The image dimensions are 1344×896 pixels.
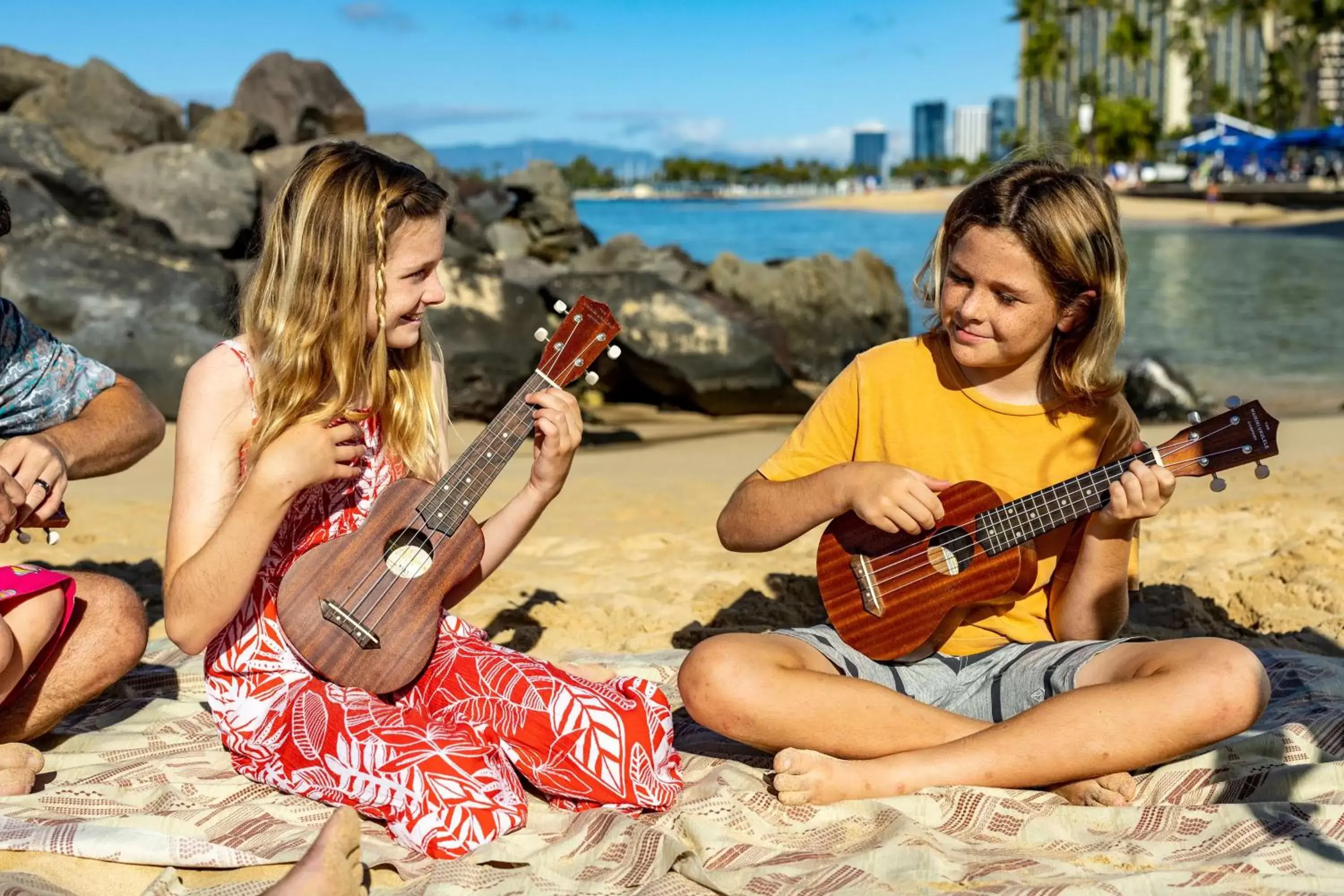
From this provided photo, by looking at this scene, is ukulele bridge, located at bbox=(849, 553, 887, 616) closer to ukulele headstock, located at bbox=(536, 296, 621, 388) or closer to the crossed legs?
the crossed legs

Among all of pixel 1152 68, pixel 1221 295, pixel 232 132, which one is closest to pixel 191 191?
pixel 232 132

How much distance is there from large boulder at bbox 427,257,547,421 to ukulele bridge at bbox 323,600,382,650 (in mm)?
7011

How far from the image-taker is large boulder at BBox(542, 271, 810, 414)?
1111cm

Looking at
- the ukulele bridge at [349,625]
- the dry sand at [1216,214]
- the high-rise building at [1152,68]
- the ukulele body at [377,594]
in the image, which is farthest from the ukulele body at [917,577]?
the high-rise building at [1152,68]

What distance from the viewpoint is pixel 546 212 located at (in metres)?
23.0

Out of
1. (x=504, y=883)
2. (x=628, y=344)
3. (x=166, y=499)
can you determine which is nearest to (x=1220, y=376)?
(x=628, y=344)

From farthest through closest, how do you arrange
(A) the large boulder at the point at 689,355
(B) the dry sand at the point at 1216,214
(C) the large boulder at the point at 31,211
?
1. (B) the dry sand at the point at 1216,214
2. (A) the large boulder at the point at 689,355
3. (C) the large boulder at the point at 31,211

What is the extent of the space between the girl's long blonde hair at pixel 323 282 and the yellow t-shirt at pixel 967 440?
1099mm

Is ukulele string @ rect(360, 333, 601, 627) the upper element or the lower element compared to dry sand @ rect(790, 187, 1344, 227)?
lower

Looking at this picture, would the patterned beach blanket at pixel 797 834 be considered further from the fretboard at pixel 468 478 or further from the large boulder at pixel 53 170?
the large boulder at pixel 53 170

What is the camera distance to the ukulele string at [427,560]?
3.02m

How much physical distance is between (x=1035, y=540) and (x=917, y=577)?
0.34m

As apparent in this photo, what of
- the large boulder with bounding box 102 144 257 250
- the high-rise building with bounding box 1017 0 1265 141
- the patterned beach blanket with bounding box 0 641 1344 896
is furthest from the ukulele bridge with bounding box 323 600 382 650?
the high-rise building with bounding box 1017 0 1265 141

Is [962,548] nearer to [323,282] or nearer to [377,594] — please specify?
[377,594]
